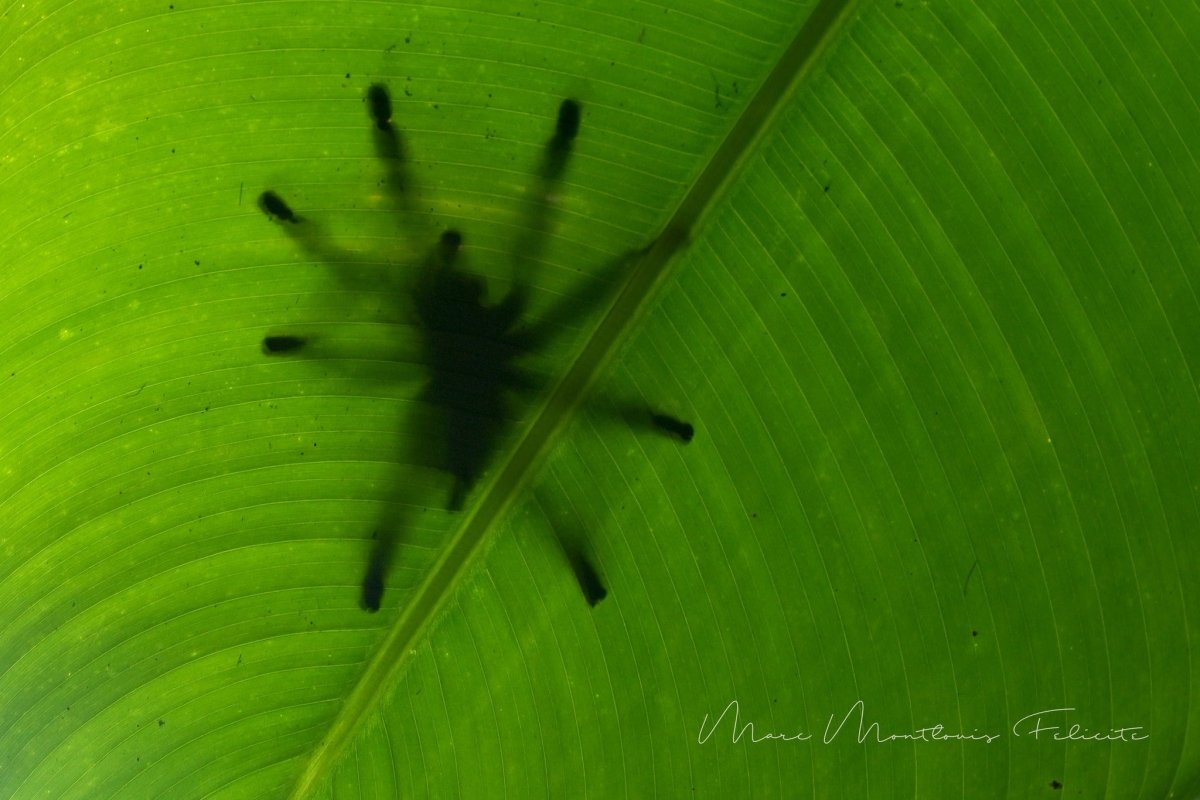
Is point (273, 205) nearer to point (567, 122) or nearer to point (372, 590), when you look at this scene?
point (567, 122)

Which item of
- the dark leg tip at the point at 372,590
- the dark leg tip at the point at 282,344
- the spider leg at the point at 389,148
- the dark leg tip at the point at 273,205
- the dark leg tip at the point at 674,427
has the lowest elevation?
the dark leg tip at the point at 372,590

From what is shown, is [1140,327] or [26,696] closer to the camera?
[1140,327]

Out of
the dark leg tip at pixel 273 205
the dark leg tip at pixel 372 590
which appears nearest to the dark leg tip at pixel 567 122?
the dark leg tip at pixel 273 205

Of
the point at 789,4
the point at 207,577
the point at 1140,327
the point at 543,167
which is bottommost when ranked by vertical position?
the point at 207,577

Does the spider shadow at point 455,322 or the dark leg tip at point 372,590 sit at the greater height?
the spider shadow at point 455,322

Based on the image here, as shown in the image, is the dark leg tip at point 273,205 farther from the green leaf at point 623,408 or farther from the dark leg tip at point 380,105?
the dark leg tip at point 380,105

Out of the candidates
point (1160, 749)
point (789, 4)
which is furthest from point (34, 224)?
point (1160, 749)

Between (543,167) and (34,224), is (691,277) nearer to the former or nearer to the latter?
(543,167)
